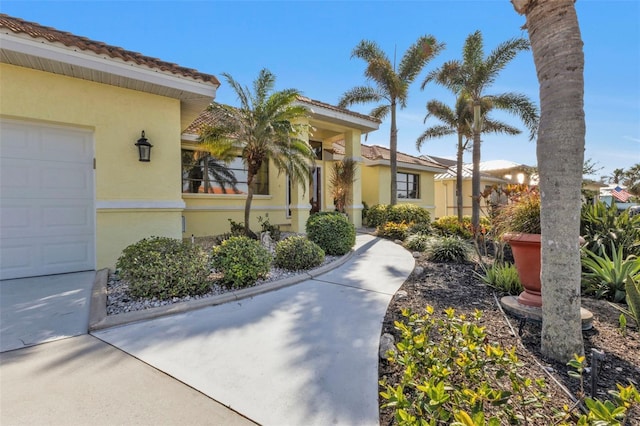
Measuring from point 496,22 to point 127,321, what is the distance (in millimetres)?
7901

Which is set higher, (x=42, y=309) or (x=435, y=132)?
(x=435, y=132)

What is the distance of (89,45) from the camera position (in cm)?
Answer: 548

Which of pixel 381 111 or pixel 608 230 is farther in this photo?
pixel 381 111

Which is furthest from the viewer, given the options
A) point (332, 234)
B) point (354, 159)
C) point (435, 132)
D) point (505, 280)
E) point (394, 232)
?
point (435, 132)

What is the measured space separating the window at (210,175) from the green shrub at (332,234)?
430 centimetres

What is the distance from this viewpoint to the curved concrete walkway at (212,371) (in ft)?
7.02

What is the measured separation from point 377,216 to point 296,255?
316 inches

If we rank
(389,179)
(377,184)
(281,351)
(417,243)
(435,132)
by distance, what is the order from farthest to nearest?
(435,132) < (389,179) < (377,184) < (417,243) < (281,351)

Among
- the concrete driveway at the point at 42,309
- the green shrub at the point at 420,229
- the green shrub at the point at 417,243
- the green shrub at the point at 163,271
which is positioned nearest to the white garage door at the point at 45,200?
the concrete driveway at the point at 42,309

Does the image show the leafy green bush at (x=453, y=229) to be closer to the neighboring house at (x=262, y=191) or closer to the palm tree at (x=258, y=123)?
the neighboring house at (x=262, y=191)

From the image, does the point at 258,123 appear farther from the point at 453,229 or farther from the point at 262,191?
the point at 453,229

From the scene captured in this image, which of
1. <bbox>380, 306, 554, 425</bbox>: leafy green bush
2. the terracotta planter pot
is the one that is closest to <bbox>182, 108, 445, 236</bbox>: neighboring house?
the terracotta planter pot

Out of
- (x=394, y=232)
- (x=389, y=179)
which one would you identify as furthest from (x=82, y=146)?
(x=389, y=179)

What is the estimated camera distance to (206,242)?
894 centimetres
